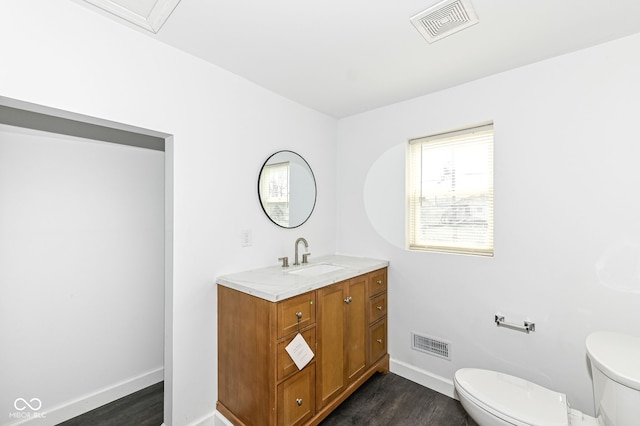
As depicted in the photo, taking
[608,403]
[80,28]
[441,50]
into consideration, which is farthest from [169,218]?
[608,403]

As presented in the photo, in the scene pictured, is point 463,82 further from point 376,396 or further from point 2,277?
point 2,277

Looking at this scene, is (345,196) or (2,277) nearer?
(2,277)

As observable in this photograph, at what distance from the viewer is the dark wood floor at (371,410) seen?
2.03 m

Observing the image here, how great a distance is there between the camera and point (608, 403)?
1.37 meters

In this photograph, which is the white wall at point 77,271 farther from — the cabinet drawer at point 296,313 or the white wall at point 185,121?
the cabinet drawer at point 296,313

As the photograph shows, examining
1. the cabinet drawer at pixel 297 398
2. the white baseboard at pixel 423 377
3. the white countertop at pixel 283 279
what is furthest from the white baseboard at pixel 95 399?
the white baseboard at pixel 423 377

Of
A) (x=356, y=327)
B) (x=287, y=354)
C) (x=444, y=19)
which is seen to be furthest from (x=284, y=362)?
(x=444, y=19)

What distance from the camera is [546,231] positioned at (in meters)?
1.95

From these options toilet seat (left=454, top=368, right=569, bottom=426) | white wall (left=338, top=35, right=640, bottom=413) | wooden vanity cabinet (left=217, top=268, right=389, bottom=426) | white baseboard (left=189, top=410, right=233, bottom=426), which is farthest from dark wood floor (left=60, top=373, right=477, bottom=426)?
toilet seat (left=454, top=368, right=569, bottom=426)

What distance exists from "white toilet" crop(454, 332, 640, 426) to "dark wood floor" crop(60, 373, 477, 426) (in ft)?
1.72

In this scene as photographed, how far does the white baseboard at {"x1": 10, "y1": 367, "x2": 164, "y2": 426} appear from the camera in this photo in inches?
78.0

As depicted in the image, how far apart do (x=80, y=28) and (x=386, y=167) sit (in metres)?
2.29

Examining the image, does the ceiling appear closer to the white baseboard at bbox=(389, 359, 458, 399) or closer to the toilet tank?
the toilet tank

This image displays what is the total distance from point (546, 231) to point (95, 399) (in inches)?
136
